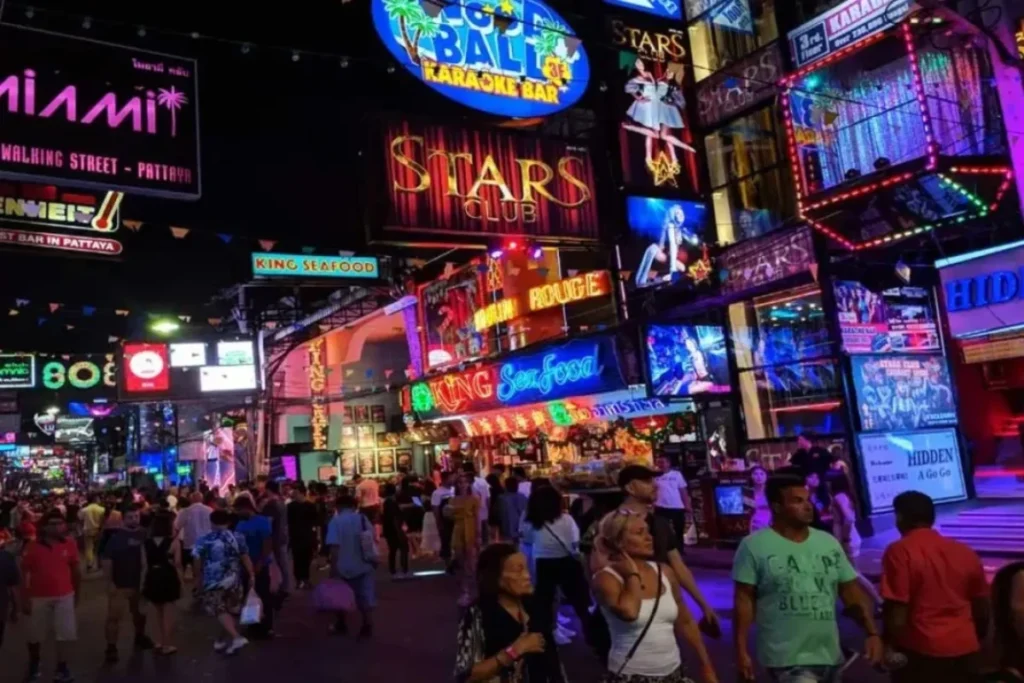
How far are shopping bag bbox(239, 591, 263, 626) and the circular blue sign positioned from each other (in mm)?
7271

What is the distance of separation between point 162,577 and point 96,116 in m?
5.32

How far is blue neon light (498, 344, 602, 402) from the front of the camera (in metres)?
20.3

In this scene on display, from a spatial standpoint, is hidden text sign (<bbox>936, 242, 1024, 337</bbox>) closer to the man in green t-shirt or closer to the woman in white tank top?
the man in green t-shirt

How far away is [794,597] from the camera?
4.21 metres

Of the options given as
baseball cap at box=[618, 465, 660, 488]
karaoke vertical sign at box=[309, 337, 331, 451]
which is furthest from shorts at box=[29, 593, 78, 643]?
karaoke vertical sign at box=[309, 337, 331, 451]

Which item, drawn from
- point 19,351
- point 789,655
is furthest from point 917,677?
point 19,351

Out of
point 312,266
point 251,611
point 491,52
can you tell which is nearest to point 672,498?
point 251,611

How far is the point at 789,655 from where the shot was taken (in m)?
4.18

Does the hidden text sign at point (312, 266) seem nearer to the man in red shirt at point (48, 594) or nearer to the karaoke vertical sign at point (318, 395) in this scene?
the karaoke vertical sign at point (318, 395)

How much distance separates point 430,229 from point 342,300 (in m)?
19.4

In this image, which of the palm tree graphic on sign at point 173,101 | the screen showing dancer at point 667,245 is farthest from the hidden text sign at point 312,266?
the palm tree graphic on sign at point 173,101

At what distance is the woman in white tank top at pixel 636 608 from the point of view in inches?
155

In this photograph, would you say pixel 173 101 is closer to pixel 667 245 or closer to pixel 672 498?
pixel 672 498

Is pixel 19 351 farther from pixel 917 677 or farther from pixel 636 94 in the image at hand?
pixel 917 677
